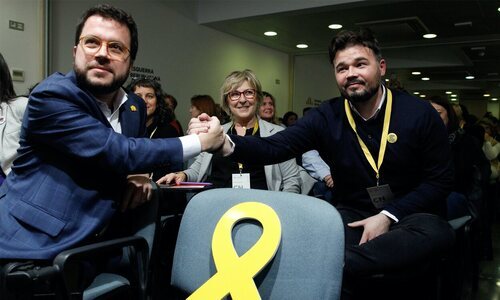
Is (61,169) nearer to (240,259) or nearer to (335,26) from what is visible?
(240,259)

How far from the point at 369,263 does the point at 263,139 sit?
2.79 feet

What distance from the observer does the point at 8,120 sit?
7.76ft

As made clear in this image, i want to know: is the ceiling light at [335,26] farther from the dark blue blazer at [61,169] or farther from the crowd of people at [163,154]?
the dark blue blazer at [61,169]

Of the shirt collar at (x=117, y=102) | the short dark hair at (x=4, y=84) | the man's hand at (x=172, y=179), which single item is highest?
the short dark hair at (x=4, y=84)

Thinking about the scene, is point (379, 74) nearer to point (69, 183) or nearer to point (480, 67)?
point (69, 183)

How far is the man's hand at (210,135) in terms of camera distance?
167cm

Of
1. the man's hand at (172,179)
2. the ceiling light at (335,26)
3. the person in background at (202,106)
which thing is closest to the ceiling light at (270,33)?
the ceiling light at (335,26)

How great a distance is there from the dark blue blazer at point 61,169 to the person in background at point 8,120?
0.92 meters

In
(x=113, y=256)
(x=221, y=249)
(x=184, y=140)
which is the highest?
(x=184, y=140)

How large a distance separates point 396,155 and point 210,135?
76cm

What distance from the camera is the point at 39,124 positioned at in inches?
54.3

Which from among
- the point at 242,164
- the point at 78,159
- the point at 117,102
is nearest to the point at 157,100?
the point at 242,164

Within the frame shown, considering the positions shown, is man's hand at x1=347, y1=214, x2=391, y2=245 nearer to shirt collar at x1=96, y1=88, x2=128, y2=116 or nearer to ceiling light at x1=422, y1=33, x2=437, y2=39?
shirt collar at x1=96, y1=88, x2=128, y2=116

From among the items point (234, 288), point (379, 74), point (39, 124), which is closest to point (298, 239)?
point (234, 288)
